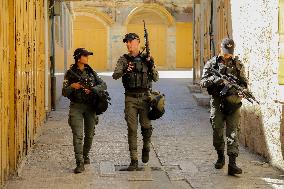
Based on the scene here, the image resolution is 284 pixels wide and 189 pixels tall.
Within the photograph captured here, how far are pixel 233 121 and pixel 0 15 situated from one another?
3.44m

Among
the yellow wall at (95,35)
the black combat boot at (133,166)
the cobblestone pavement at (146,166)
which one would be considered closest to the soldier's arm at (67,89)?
A: the cobblestone pavement at (146,166)

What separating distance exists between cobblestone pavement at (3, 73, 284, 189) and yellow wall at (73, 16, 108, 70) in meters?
26.0

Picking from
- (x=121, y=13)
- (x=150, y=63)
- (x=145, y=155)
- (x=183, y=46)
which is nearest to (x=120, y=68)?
(x=150, y=63)

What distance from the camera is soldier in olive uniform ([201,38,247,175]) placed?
25.5ft

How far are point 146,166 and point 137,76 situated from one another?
1358 millimetres

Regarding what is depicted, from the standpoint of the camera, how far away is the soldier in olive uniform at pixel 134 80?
795 centimetres

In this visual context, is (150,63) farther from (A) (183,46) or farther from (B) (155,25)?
(A) (183,46)

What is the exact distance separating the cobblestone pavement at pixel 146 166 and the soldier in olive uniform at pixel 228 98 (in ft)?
1.29

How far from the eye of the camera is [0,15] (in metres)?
6.43

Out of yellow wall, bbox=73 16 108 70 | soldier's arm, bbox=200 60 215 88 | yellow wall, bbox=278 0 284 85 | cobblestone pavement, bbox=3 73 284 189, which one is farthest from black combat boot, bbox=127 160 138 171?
yellow wall, bbox=73 16 108 70

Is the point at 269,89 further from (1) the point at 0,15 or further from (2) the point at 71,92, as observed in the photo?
(1) the point at 0,15

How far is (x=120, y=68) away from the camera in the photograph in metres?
7.93

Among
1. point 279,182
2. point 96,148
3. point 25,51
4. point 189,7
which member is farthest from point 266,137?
point 189,7

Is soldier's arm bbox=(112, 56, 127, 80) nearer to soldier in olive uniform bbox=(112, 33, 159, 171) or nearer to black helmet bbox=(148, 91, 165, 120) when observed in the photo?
soldier in olive uniform bbox=(112, 33, 159, 171)
